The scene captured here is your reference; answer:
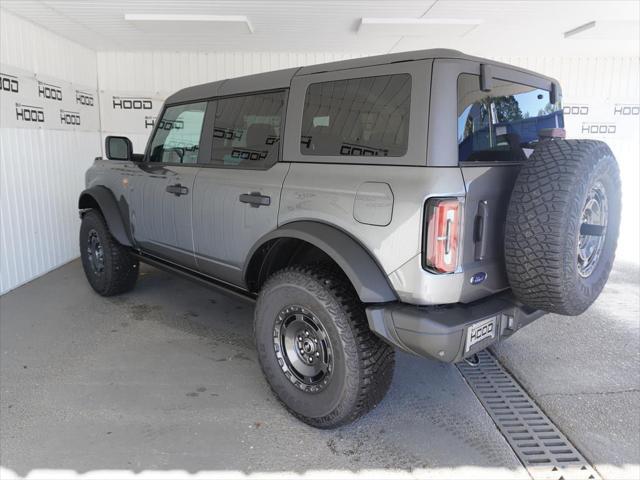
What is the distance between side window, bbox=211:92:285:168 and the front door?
27cm

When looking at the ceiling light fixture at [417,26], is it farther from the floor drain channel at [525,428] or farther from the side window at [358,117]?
the floor drain channel at [525,428]

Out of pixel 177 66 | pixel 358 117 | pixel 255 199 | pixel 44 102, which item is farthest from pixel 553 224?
pixel 177 66

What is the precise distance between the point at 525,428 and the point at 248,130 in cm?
256

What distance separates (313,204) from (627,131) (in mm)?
7898

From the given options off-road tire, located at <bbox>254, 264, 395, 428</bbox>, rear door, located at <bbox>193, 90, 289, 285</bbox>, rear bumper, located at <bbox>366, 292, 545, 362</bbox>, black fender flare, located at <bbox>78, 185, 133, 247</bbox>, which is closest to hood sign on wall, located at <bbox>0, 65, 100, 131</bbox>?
black fender flare, located at <bbox>78, 185, 133, 247</bbox>

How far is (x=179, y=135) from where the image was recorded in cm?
394

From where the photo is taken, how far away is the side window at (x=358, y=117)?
2.38 m

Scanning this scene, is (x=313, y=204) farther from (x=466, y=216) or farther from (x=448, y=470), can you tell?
(x=448, y=470)

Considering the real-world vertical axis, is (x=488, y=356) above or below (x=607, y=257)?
below

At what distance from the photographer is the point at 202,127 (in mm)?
3676

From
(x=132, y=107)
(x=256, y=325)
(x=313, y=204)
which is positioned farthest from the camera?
(x=132, y=107)

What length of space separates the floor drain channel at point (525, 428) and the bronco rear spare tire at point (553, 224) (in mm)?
809

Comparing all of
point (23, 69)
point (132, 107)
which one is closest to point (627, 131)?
point (132, 107)

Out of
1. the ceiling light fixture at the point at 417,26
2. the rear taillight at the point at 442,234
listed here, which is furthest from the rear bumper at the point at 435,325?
the ceiling light fixture at the point at 417,26
